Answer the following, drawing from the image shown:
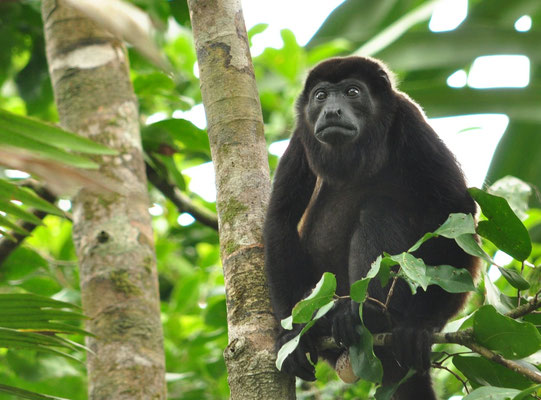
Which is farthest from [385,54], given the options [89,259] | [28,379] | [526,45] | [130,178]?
[28,379]

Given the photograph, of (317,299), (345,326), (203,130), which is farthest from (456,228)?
(203,130)

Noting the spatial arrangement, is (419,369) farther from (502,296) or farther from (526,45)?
(526,45)

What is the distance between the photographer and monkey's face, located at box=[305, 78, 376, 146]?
2799 mm

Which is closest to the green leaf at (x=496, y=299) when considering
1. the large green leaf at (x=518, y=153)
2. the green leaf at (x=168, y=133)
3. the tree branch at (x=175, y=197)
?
the tree branch at (x=175, y=197)

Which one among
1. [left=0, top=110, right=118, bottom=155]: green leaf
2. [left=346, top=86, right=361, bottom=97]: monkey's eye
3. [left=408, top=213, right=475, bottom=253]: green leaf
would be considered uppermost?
[left=346, top=86, right=361, bottom=97]: monkey's eye

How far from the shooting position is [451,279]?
1.66 m

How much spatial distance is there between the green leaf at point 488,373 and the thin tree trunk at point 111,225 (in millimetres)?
1073

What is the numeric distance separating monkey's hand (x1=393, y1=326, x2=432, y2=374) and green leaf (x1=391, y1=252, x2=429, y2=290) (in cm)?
57

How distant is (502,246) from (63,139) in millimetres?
1218

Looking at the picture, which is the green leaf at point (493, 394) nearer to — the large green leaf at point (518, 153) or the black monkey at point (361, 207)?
the black monkey at point (361, 207)

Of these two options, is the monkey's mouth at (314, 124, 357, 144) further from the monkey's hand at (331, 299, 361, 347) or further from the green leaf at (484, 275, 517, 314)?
the green leaf at (484, 275, 517, 314)

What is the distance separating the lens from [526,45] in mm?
3320

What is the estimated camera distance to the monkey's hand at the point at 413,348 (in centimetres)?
205

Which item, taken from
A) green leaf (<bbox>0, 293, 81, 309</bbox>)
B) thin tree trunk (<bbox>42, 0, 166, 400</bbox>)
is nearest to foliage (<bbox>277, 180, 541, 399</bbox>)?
green leaf (<bbox>0, 293, 81, 309</bbox>)
